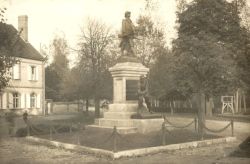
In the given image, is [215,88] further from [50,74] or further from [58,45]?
[58,45]

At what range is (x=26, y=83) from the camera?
125 feet

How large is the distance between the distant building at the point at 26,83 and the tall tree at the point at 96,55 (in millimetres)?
7021

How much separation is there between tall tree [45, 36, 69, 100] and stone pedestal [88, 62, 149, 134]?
26.1 metres

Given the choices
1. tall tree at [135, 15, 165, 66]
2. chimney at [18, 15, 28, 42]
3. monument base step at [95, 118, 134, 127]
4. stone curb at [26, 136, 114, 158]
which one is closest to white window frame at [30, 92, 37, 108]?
chimney at [18, 15, 28, 42]

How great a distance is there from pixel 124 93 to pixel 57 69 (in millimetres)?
42796

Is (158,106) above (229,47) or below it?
below

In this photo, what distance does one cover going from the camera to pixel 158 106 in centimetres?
4466

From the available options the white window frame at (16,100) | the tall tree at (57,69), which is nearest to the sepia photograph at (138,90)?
the white window frame at (16,100)

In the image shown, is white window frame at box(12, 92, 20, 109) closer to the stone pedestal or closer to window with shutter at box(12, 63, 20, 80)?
window with shutter at box(12, 63, 20, 80)

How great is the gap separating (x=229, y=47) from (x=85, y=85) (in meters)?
11.9

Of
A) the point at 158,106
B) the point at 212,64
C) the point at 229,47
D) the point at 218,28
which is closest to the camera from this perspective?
the point at 212,64

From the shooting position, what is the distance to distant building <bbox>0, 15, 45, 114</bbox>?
3578cm

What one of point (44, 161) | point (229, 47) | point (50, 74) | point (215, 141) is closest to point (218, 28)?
point (229, 47)

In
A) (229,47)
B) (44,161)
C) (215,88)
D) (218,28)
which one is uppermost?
(218,28)
